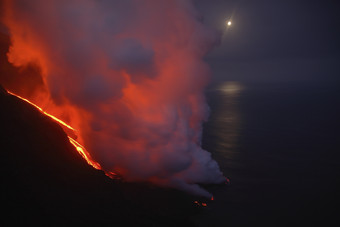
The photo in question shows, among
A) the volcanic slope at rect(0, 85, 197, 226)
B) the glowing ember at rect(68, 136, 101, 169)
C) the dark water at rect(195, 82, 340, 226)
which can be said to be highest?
the dark water at rect(195, 82, 340, 226)

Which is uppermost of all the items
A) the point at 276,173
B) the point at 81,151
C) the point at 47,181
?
the point at 276,173

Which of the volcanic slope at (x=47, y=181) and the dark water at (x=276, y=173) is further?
→ the dark water at (x=276, y=173)

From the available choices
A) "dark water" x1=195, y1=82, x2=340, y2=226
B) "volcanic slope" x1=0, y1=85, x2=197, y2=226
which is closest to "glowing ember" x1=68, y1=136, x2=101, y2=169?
"volcanic slope" x1=0, y1=85, x2=197, y2=226

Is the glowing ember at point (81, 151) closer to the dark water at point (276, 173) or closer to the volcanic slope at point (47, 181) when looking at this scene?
the volcanic slope at point (47, 181)

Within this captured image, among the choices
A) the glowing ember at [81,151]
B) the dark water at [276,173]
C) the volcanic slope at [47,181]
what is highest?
the dark water at [276,173]

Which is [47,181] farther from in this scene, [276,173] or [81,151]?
[276,173]

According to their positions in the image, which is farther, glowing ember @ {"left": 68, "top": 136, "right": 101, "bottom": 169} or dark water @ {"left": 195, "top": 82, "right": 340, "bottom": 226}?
dark water @ {"left": 195, "top": 82, "right": 340, "bottom": 226}

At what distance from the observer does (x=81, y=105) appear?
77.4 feet

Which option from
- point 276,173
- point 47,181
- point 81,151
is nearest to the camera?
point 47,181

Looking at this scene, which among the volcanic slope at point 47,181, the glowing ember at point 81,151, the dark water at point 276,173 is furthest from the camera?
the dark water at point 276,173

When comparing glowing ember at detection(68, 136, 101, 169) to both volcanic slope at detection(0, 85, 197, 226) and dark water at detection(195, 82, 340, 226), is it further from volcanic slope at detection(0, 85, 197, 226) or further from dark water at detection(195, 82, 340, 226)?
dark water at detection(195, 82, 340, 226)

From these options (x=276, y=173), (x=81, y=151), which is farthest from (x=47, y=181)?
(x=276, y=173)

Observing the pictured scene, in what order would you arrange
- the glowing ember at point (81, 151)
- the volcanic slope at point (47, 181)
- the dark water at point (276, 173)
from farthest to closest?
the dark water at point (276, 173)
the glowing ember at point (81, 151)
the volcanic slope at point (47, 181)

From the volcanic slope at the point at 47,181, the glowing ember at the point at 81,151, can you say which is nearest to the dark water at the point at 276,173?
the volcanic slope at the point at 47,181
